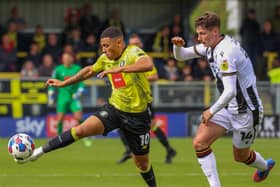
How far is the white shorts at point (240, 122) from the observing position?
9.53 metres

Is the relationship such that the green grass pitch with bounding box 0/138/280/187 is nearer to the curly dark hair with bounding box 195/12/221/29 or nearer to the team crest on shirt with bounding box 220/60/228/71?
the team crest on shirt with bounding box 220/60/228/71

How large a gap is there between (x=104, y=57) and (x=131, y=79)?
0.48 m

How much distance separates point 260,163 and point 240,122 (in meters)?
1.03

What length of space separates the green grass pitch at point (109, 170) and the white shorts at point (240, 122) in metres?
1.72

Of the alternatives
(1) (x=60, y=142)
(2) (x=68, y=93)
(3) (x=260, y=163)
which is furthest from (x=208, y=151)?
(2) (x=68, y=93)

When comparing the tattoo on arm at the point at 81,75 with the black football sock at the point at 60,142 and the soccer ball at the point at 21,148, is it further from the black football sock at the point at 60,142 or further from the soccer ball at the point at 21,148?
the soccer ball at the point at 21,148

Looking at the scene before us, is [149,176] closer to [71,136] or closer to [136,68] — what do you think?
[71,136]

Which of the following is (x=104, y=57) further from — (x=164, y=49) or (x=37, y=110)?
(x=164, y=49)

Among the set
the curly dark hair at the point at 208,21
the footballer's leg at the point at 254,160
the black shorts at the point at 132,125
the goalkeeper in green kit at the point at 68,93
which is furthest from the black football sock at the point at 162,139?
the curly dark hair at the point at 208,21

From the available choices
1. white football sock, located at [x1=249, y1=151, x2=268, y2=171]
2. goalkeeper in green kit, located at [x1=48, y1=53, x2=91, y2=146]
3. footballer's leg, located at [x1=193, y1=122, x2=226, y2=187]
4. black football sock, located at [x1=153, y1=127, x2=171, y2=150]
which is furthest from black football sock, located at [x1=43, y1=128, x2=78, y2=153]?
goalkeeper in green kit, located at [x1=48, y1=53, x2=91, y2=146]

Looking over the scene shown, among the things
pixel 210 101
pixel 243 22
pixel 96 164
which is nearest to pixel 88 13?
pixel 243 22

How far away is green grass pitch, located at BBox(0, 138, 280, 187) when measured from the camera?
37.2 ft

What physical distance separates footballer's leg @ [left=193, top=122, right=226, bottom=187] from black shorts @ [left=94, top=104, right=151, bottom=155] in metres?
0.73

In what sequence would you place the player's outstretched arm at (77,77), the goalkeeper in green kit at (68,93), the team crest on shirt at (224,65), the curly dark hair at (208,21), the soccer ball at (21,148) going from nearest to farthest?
the team crest on shirt at (224,65)
the curly dark hair at (208,21)
the soccer ball at (21,148)
the player's outstretched arm at (77,77)
the goalkeeper in green kit at (68,93)
